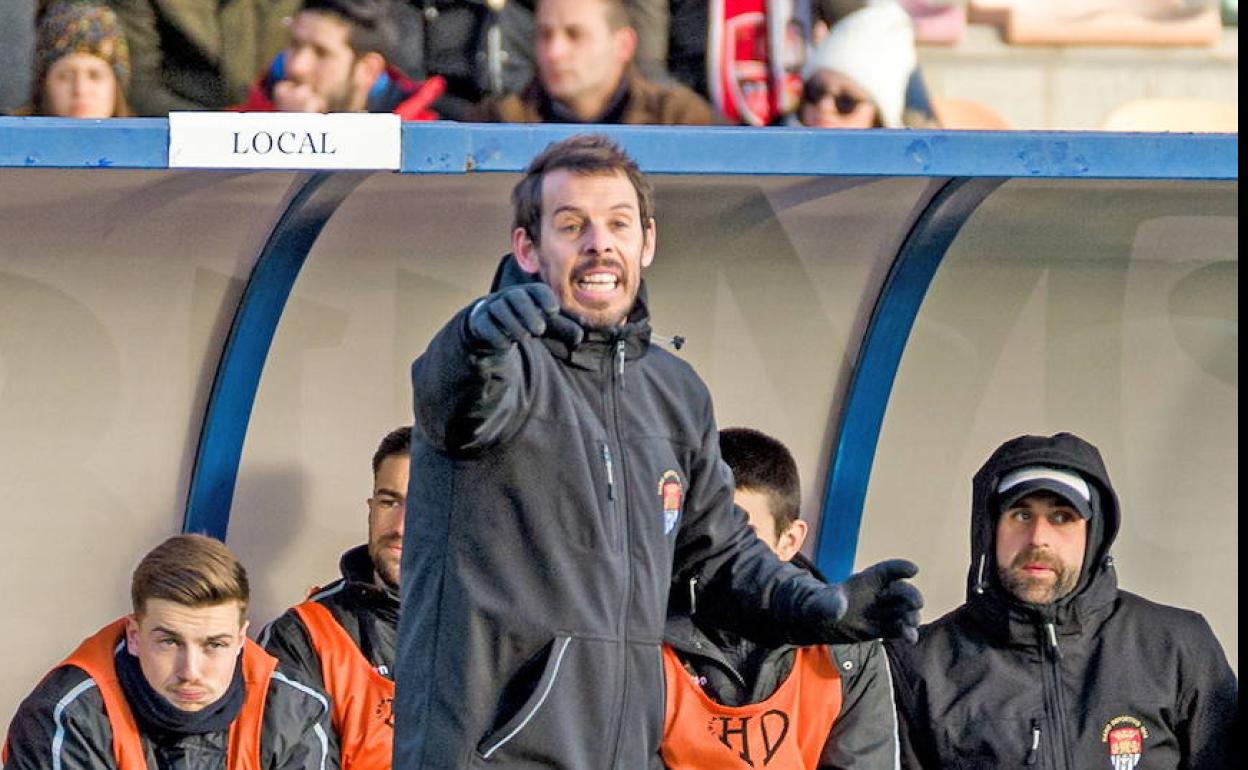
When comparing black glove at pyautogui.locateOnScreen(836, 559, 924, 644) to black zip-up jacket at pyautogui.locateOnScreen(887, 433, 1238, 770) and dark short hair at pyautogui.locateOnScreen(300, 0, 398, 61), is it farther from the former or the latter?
dark short hair at pyautogui.locateOnScreen(300, 0, 398, 61)

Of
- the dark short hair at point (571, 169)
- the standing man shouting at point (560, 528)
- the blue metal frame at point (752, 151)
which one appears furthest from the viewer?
the blue metal frame at point (752, 151)

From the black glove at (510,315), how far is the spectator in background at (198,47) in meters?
2.41

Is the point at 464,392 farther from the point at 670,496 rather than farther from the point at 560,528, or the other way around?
the point at 670,496

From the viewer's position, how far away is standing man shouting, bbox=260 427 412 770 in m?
5.22

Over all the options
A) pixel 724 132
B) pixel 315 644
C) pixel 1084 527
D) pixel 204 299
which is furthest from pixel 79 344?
pixel 1084 527

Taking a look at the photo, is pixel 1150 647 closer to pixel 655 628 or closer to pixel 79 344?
pixel 655 628

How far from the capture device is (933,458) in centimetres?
602

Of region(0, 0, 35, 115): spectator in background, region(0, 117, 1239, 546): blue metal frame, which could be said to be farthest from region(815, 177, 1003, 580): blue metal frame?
region(0, 0, 35, 115): spectator in background

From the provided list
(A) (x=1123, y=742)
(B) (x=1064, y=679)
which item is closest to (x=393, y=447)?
(B) (x=1064, y=679)

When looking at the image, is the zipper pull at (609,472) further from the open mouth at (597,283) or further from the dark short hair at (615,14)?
the dark short hair at (615,14)

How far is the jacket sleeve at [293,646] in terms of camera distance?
5.26 meters

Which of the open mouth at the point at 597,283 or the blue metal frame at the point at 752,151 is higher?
the blue metal frame at the point at 752,151

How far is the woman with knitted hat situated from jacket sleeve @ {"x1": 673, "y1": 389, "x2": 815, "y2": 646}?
6.36ft

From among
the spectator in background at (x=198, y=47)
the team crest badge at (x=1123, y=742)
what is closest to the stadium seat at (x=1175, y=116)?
the team crest badge at (x=1123, y=742)
